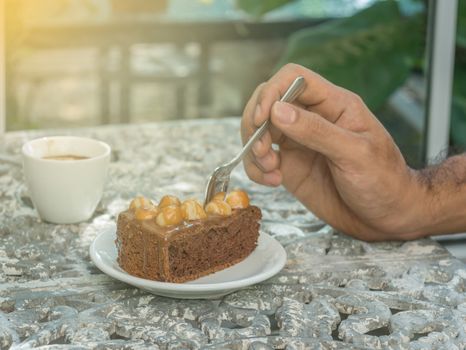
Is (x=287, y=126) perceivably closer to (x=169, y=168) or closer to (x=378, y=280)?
(x=378, y=280)

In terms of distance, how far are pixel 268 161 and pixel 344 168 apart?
0.14 m

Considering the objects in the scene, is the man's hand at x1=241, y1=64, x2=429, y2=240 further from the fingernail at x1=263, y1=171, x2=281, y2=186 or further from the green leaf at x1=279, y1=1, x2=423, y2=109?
the green leaf at x1=279, y1=1, x2=423, y2=109

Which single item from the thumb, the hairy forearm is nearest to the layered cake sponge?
the thumb


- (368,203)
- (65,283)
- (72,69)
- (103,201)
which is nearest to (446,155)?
(368,203)

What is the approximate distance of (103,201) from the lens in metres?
1.50

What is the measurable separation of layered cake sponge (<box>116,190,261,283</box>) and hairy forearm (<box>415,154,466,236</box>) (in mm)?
321

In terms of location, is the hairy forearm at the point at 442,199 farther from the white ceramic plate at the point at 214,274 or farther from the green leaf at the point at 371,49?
the green leaf at the point at 371,49

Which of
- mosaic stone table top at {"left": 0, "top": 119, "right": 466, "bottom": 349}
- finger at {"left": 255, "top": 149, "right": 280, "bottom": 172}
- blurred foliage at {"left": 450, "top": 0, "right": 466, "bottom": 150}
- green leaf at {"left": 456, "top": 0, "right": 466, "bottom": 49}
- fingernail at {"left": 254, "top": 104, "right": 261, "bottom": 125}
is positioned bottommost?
blurred foliage at {"left": 450, "top": 0, "right": 466, "bottom": 150}

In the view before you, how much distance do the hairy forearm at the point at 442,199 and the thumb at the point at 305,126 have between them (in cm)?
22

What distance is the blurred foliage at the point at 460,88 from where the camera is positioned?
3.67 m

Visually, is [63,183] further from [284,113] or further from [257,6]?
[257,6]

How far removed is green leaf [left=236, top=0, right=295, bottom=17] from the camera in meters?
3.67

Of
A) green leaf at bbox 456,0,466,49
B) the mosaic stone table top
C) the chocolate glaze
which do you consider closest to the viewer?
the mosaic stone table top

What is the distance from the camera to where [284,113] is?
4.09 ft
